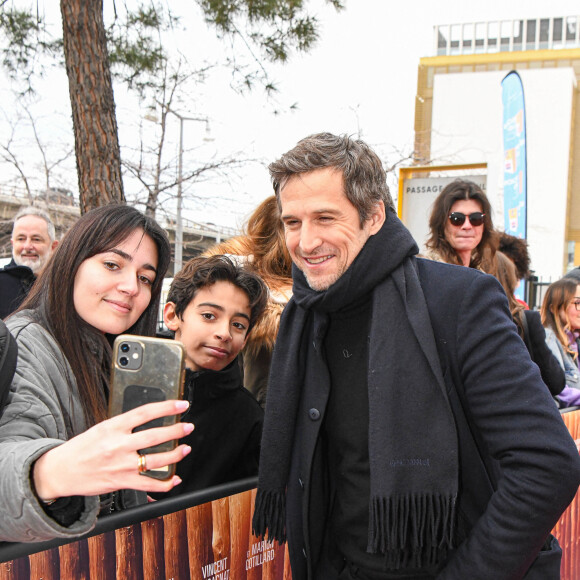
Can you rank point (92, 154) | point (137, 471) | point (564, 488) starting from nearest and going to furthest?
point (137, 471) < point (564, 488) < point (92, 154)

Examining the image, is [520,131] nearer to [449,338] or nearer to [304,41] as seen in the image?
[304,41]

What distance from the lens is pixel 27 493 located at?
1.08m

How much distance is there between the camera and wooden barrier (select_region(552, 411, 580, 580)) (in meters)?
3.27

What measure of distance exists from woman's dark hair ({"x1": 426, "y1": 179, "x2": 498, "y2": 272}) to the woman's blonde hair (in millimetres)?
1424

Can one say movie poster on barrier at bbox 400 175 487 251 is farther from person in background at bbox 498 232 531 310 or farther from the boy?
the boy

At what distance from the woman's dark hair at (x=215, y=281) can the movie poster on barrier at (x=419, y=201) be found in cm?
471

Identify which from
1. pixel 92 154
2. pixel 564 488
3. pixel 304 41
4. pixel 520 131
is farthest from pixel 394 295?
pixel 520 131

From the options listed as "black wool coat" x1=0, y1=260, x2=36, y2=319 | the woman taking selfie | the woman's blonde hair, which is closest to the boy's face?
the woman taking selfie

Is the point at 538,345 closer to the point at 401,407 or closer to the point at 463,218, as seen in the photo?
the point at 463,218

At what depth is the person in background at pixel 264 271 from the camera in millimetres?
2730

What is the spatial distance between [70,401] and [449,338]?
3.38 ft

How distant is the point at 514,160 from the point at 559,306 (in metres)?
9.19

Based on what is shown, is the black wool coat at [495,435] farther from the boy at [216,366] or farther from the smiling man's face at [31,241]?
the smiling man's face at [31,241]

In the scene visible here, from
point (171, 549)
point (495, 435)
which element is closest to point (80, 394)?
point (171, 549)
